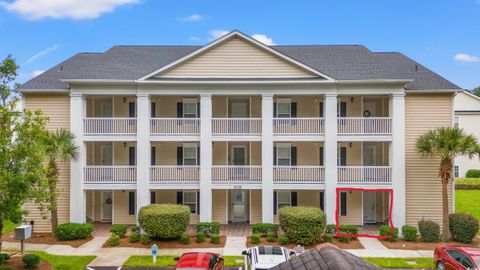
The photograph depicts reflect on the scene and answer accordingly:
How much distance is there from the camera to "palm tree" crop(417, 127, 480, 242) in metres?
18.0

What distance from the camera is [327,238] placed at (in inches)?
753

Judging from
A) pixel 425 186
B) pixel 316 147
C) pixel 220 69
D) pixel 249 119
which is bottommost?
pixel 425 186

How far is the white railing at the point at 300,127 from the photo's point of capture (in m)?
21.5

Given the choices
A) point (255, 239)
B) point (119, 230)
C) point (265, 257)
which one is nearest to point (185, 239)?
point (255, 239)

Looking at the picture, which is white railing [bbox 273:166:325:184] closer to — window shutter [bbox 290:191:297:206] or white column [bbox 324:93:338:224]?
white column [bbox 324:93:338:224]

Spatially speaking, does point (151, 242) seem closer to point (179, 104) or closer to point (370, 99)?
point (179, 104)

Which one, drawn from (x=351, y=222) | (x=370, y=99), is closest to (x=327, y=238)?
(x=351, y=222)

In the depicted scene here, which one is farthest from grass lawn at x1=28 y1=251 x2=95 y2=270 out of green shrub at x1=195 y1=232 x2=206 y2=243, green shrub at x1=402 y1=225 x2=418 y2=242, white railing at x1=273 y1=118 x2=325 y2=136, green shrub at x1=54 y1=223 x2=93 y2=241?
green shrub at x1=402 y1=225 x2=418 y2=242

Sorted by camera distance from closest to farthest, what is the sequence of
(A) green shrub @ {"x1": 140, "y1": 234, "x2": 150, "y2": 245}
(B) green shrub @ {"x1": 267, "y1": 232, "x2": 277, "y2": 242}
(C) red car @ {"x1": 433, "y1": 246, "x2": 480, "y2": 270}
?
(C) red car @ {"x1": 433, "y1": 246, "x2": 480, "y2": 270} → (A) green shrub @ {"x1": 140, "y1": 234, "x2": 150, "y2": 245} → (B) green shrub @ {"x1": 267, "y1": 232, "x2": 277, "y2": 242}

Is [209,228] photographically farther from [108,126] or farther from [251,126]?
[108,126]

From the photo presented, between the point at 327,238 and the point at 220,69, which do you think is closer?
the point at 327,238

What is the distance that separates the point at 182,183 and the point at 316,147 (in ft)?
28.4

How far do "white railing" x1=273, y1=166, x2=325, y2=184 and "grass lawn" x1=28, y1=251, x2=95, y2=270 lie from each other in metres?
10.7

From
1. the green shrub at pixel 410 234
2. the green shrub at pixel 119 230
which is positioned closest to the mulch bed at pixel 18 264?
the green shrub at pixel 119 230
